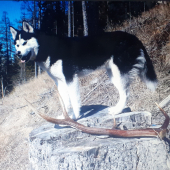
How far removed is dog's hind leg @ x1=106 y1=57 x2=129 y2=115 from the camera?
1377 millimetres

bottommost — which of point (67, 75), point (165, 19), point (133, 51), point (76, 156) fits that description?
point (76, 156)

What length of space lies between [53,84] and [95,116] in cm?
41

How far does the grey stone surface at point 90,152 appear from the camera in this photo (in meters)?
1.00

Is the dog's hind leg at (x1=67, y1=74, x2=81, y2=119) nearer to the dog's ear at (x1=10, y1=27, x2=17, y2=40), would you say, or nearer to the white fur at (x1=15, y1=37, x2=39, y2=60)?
the white fur at (x1=15, y1=37, x2=39, y2=60)

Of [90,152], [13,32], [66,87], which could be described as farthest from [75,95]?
[13,32]

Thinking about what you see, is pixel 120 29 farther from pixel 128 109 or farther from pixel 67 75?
pixel 128 109

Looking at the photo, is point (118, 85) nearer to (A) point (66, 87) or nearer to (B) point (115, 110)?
(B) point (115, 110)

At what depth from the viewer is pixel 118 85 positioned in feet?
4.63

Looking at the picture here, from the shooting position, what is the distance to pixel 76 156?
98 centimetres

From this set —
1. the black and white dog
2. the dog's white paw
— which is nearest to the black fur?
the black and white dog

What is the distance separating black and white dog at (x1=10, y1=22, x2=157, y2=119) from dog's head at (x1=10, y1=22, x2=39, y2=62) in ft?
0.07

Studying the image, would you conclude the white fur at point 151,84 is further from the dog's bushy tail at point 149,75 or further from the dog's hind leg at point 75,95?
the dog's hind leg at point 75,95

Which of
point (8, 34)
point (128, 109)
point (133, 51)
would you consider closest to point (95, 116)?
point (128, 109)

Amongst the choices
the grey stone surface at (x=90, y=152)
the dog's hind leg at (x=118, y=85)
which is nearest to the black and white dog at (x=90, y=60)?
the dog's hind leg at (x=118, y=85)
